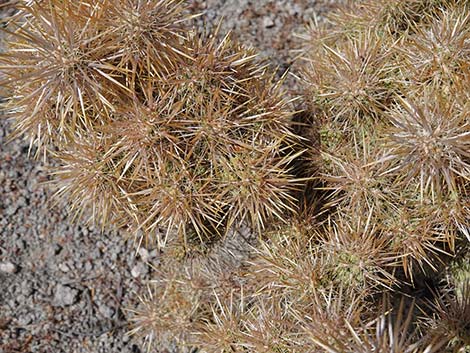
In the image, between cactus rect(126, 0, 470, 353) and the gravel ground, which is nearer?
cactus rect(126, 0, 470, 353)

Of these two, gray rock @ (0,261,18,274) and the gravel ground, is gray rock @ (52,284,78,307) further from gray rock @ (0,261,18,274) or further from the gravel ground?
gray rock @ (0,261,18,274)

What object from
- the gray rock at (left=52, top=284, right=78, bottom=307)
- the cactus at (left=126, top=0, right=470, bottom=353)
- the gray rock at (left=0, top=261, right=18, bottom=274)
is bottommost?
the gray rock at (left=52, top=284, right=78, bottom=307)

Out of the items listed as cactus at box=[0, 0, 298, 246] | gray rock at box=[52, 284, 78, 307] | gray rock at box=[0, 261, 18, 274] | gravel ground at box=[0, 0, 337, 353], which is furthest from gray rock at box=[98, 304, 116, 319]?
cactus at box=[0, 0, 298, 246]

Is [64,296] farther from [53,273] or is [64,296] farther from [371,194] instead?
[371,194]

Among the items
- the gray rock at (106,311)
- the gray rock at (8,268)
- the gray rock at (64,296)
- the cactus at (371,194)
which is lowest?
the gray rock at (106,311)

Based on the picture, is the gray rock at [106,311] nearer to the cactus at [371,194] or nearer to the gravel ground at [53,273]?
the gravel ground at [53,273]

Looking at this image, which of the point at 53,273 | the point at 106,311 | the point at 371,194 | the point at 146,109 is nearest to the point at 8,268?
the point at 53,273

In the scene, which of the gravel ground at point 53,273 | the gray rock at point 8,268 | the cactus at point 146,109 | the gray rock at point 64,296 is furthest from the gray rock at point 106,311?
the cactus at point 146,109

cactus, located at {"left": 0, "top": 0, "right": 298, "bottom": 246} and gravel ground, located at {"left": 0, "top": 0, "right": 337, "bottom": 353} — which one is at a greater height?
cactus, located at {"left": 0, "top": 0, "right": 298, "bottom": 246}
